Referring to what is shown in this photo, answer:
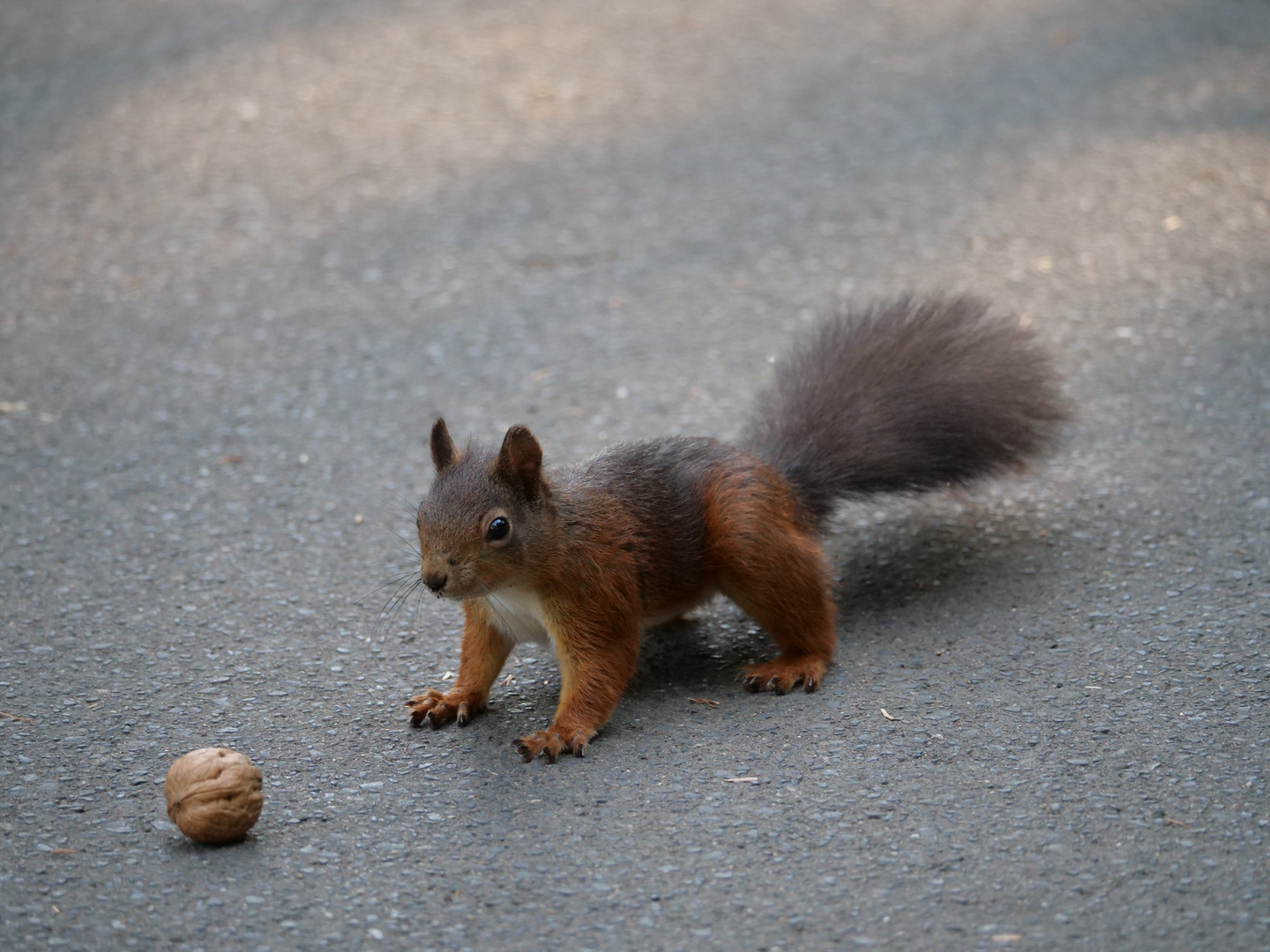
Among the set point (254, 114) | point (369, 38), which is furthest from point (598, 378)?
point (369, 38)

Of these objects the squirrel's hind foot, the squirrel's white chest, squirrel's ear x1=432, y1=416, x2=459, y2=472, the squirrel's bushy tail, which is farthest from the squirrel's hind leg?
squirrel's ear x1=432, y1=416, x2=459, y2=472

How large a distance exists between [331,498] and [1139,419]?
6.63 feet

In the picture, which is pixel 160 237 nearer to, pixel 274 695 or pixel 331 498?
pixel 331 498

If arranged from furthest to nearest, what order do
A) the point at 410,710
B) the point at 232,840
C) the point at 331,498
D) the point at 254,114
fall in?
the point at 254,114 < the point at 331,498 < the point at 410,710 < the point at 232,840

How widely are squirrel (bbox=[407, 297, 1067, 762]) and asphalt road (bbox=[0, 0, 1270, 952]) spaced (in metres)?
0.13

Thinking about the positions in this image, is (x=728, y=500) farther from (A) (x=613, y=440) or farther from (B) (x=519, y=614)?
(A) (x=613, y=440)

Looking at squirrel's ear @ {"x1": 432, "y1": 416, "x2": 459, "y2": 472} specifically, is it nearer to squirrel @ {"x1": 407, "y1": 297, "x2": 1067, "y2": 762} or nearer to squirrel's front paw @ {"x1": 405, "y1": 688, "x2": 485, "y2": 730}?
squirrel @ {"x1": 407, "y1": 297, "x2": 1067, "y2": 762}

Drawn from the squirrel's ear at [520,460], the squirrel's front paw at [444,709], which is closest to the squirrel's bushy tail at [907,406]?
the squirrel's ear at [520,460]

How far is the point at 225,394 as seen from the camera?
147 inches

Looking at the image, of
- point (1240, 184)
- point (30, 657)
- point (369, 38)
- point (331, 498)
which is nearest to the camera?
point (30, 657)

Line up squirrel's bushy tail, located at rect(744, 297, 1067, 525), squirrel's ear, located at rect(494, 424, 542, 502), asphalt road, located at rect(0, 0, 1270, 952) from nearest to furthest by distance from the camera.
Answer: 1. asphalt road, located at rect(0, 0, 1270, 952)
2. squirrel's ear, located at rect(494, 424, 542, 502)
3. squirrel's bushy tail, located at rect(744, 297, 1067, 525)

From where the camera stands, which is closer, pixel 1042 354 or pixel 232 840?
pixel 232 840

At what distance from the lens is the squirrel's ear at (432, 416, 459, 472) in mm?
2289

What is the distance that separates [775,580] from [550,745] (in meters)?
0.51
